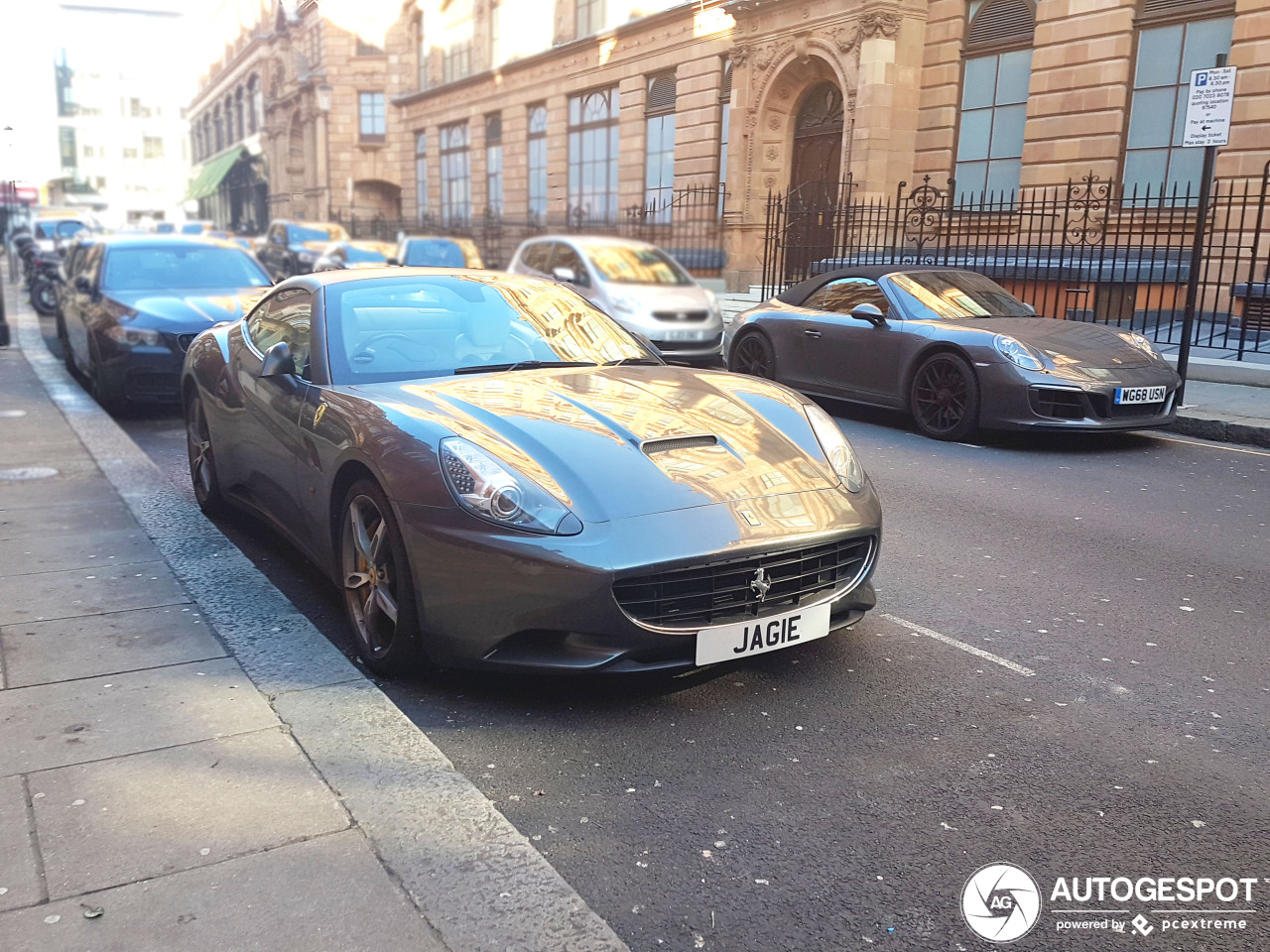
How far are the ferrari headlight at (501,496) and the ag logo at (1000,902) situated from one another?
59.3 inches

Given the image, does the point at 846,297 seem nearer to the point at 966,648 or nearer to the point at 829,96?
the point at 966,648

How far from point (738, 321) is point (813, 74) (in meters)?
12.9

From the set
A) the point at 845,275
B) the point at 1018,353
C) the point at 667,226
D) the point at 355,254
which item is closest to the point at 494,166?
the point at 667,226

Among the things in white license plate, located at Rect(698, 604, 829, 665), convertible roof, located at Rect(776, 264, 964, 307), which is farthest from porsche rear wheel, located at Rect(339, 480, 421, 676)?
convertible roof, located at Rect(776, 264, 964, 307)

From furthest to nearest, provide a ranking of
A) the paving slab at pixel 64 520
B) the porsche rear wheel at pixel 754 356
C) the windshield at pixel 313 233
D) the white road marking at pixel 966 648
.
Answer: the windshield at pixel 313 233 → the porsche rear wheel at pixel 754 356 → the paving slab at pixel 64 520 → the white road marking at pixel 966 648

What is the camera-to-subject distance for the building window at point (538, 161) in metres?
33.0

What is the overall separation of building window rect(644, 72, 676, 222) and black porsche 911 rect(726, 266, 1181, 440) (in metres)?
16.3

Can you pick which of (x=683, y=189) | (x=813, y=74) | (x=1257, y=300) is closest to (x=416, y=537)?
(x=1257, y=300)

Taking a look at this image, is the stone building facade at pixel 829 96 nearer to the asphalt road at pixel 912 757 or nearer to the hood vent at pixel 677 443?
the asphalt road at pixel 912 757

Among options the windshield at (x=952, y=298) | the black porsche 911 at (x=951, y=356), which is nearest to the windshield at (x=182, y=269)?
the black porsche 911 at (x=951, y=356)

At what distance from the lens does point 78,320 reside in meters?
11.0

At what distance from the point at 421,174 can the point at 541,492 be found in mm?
41704

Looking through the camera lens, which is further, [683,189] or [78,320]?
[683,189]

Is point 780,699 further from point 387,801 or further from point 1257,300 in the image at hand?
point 1257,300
